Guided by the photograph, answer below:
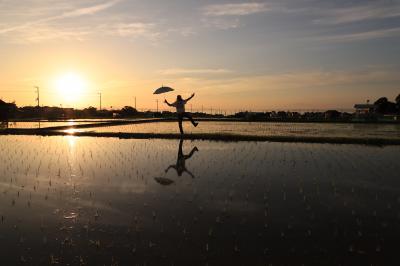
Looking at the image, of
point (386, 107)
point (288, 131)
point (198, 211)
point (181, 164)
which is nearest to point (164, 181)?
point (181, 164)

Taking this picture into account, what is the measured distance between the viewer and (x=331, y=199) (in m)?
7.96

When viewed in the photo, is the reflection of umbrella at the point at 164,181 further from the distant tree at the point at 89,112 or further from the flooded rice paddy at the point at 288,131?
the distant tree at the point at 89,112

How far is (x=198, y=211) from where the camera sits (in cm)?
698

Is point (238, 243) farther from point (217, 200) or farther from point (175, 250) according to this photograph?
point (217, 200)

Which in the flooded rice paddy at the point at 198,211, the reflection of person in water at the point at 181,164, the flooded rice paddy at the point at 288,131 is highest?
the flooded rice paddy at the point at 288,131

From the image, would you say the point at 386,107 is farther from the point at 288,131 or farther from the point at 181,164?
the point at 181,164

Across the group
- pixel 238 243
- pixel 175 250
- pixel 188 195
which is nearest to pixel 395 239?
pixel 238 243

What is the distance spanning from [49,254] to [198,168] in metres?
6.98

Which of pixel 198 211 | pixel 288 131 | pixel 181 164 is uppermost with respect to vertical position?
pixel 288 131

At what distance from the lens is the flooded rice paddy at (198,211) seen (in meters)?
5.09

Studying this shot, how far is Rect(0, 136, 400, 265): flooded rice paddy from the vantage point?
5.09 m

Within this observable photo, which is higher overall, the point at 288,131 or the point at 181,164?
the point at 288,131

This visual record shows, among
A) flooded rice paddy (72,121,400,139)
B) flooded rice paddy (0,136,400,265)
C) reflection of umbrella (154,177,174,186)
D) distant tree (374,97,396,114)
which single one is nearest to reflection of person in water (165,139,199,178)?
flooded rice paddy (0,136,400,265)

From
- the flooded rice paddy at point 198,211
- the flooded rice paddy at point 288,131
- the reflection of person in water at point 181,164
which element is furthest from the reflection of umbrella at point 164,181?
the flooded rice paddy at point 288,131
